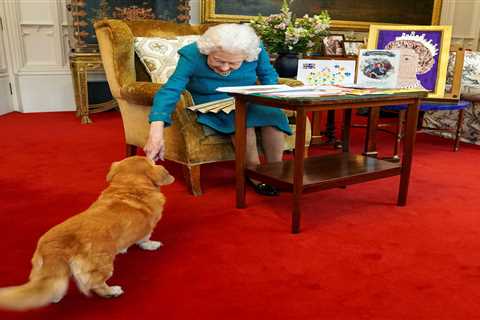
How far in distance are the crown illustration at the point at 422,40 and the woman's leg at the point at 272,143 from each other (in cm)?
147

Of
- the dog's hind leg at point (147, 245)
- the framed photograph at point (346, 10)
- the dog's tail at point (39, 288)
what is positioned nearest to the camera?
the dog's tail at point (39, 288)

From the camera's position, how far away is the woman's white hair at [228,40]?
7.60ft

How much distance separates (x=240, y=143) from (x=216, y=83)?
433 millimetres

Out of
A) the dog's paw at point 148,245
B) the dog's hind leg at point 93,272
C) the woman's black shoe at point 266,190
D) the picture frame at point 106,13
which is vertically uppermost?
the picture frame at point 106,13

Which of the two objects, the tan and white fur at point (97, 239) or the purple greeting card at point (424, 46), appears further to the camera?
the purple greeting card at point (424, 46)

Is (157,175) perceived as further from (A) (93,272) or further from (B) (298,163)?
(B) (298,163)

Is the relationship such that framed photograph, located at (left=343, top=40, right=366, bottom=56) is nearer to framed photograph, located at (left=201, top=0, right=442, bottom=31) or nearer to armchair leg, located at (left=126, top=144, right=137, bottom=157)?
framed photograph, located at (left=201, top=0, right=442, bottom=31)

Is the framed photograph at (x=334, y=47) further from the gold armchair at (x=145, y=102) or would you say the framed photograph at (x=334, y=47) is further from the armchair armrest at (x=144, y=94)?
the armchair armrest at (x=144, y=94)

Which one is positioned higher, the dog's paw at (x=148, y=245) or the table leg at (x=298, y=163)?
the table leg at (x=298, y=163)

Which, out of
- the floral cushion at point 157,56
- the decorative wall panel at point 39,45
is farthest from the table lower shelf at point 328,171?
the decorative wall panel at point 39,45

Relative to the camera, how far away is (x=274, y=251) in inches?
75.7

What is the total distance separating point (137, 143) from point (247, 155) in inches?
33.3

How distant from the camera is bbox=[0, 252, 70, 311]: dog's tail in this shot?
3.98 feet

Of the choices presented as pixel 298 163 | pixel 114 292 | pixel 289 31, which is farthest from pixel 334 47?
pixel 114 292
